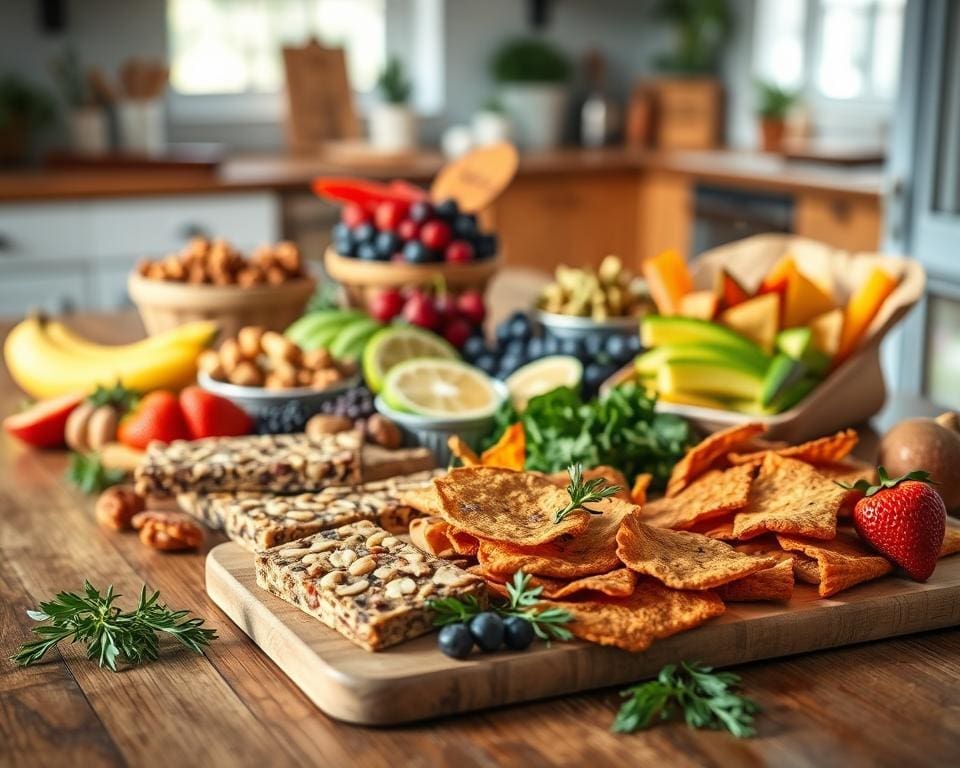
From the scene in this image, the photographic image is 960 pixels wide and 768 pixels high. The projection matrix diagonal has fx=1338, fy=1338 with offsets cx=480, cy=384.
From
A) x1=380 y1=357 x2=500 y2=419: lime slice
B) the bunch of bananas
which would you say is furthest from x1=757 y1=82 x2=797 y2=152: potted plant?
x1=380 y1=357 x2=500 y2=419: lime slice

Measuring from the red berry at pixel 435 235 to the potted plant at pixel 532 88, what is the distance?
3.58 metres

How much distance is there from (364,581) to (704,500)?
1.42 ft

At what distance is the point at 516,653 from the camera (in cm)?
116

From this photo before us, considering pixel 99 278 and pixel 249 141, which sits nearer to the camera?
pixel 99 278

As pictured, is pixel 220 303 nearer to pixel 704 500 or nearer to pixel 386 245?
pixel 386 245

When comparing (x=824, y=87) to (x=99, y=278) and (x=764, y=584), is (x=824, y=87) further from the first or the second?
(x=764, y=584)

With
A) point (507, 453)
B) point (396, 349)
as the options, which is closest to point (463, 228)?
point (396, 349)

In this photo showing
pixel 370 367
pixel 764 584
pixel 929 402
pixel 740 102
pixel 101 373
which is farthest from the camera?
pixel 740 102

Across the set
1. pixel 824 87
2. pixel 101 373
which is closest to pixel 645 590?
pixel 101 373

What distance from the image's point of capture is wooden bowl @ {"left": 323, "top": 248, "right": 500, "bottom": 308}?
7.44 ft

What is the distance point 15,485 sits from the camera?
180cm

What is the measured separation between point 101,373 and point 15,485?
12.2 inches

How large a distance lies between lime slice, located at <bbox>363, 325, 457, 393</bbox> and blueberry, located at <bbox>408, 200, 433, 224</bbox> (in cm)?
28

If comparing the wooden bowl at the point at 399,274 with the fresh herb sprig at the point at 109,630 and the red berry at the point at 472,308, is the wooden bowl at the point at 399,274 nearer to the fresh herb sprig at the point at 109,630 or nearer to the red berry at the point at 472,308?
the red berry at the point at 472,308
